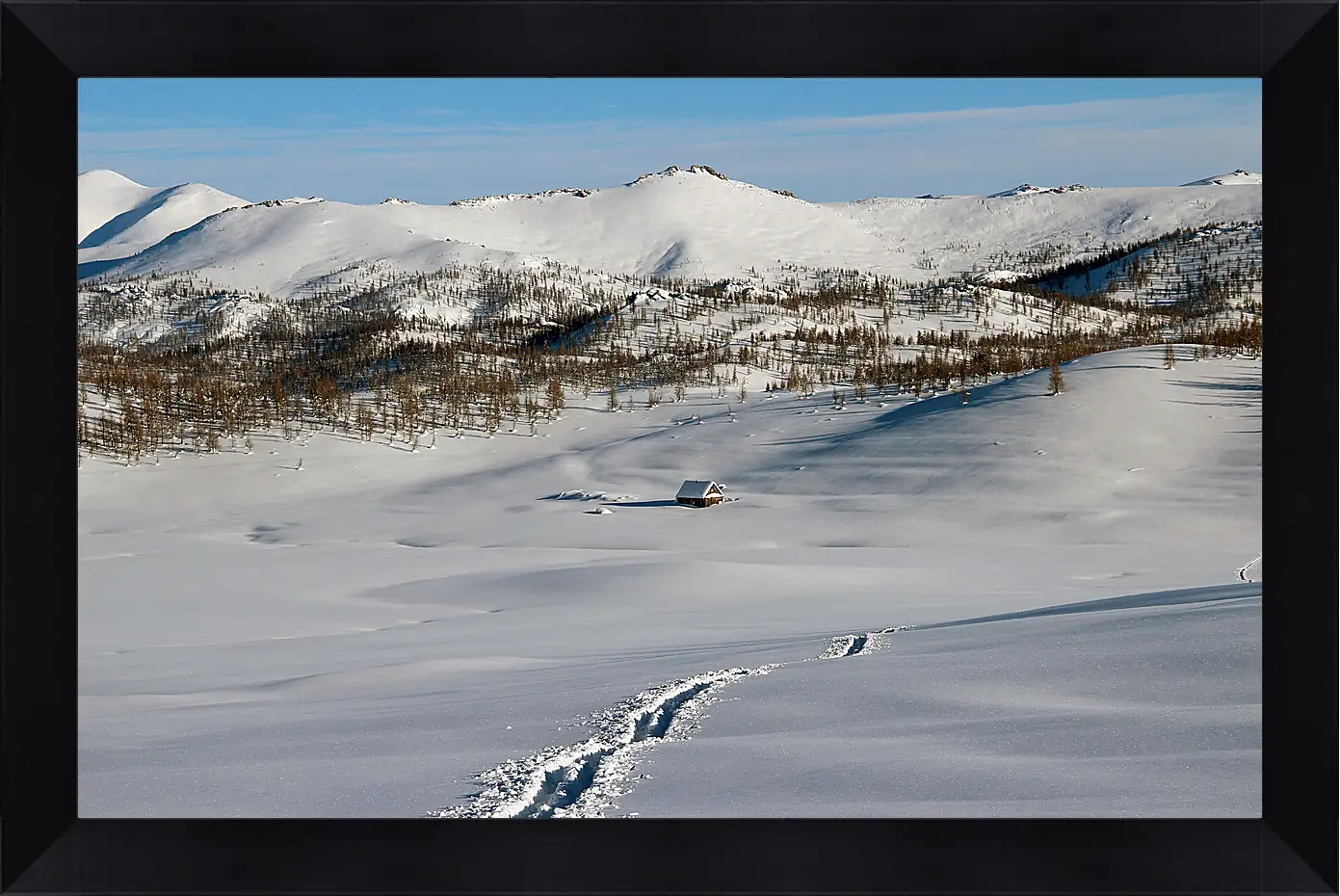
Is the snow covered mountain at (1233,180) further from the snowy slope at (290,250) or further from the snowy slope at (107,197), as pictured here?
the snowy slope at (107,197)

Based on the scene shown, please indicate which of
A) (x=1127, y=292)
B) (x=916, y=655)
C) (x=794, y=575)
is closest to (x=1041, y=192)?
(x=1127, y=292)

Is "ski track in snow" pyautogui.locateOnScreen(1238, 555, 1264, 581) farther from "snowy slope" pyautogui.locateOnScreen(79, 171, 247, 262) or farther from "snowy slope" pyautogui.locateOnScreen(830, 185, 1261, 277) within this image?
"snowy slope" pyautogui.locateOnScreen(79, 171, 247, 262)

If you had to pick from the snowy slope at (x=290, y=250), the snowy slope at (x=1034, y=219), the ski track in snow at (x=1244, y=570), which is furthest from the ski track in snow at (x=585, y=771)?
the snowy slope at (x=1034, y=219)

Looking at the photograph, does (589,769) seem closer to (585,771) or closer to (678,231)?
(585,771)

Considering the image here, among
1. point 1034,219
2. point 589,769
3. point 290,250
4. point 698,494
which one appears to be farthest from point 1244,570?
point 1034,219
